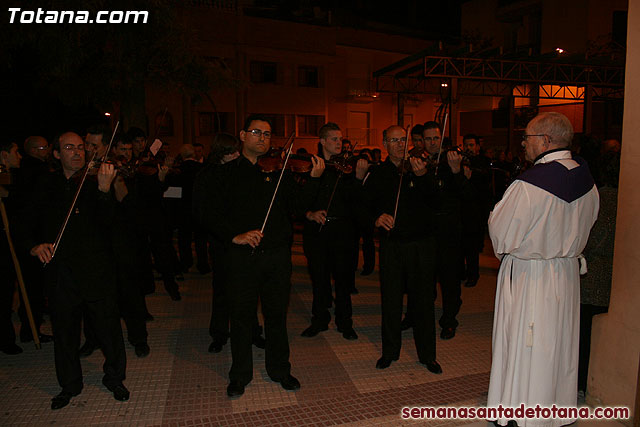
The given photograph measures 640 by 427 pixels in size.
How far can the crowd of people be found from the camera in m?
3.35

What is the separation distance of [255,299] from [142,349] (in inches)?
67.8

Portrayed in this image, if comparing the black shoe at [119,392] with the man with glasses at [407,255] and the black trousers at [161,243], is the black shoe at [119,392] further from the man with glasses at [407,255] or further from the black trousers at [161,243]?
the black trousers at [161,243]

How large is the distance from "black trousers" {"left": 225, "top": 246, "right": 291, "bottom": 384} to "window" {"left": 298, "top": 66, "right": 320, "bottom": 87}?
2373cm

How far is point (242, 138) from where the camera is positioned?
13.9ft

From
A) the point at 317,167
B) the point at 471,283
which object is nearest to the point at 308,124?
the point at 471,283

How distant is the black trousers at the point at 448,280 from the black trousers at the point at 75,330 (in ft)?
11.3

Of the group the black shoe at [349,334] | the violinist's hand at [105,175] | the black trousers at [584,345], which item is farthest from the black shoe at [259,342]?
the black trousers at [584,345]

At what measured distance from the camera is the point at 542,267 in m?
3.37

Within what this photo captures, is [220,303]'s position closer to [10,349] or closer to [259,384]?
[259,384]

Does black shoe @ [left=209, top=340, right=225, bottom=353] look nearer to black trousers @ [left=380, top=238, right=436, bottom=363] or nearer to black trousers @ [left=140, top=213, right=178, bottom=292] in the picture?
black trousers @ [left=380, top=238, right=436, bottom=363]

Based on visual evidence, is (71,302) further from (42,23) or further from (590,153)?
(42,23)

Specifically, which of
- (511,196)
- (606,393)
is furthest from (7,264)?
(606,393)

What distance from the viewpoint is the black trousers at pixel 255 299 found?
420 cm

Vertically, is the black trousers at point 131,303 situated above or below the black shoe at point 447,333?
above
